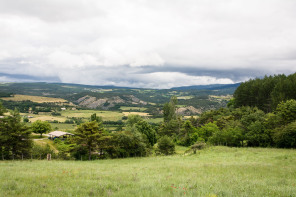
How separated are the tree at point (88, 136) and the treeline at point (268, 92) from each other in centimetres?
5740

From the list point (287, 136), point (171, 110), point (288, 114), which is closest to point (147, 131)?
point (171, 110)

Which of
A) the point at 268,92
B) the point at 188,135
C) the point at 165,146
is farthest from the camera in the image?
the point at 268,92

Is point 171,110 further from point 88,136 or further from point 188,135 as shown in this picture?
point 88,136

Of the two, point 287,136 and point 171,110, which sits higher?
point 287,136

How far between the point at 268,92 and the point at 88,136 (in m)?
71.2

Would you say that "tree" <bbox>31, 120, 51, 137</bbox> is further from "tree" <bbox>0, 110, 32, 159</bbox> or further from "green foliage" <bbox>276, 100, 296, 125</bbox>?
"green foliage" <bbox>276, 100, 296, 125</bbox>

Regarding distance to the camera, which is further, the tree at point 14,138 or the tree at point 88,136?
the tree at point 88,136

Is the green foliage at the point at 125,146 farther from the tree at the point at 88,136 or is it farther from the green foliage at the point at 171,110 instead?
the green foliage at the point at 171,110

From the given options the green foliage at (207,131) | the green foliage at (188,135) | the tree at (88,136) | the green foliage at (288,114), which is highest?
the green foliage at (288,114)

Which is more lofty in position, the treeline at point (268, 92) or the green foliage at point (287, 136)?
the treeline at point (268, 92)

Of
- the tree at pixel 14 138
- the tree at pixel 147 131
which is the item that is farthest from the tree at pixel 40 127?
the tree at pixel 14 138

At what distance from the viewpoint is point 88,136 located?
37.8 metres

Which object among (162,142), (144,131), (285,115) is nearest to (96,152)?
(162,142)

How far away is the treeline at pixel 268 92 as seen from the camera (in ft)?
203
